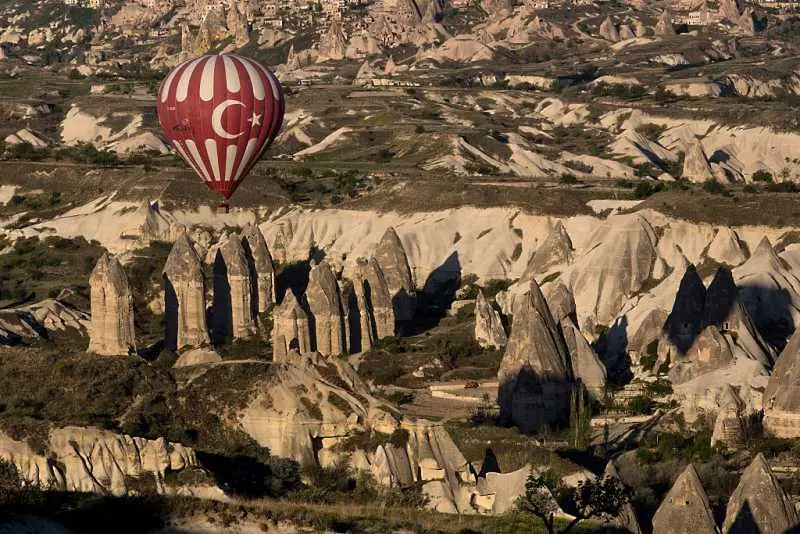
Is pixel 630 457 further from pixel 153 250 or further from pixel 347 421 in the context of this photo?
pixel 153 250

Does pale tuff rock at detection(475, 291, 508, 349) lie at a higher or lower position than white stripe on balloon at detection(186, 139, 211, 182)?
lower

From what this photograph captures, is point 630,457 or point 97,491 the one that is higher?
point 97,491

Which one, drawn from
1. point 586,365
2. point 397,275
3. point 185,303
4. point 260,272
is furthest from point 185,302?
point 586,365

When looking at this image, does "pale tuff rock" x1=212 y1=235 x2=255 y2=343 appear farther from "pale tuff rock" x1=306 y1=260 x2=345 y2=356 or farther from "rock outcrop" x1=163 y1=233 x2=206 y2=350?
"pale tuff rock" x1=306 y1=260 x2=345 y2=356

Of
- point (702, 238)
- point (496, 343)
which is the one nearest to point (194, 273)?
point (496, 343)

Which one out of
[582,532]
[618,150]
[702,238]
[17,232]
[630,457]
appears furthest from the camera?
[618,150]

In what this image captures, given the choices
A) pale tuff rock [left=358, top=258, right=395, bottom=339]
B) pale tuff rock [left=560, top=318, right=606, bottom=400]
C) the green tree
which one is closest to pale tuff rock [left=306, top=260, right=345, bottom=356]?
pale tuff rock [left=358, top=258, right=395, bottom=339]
